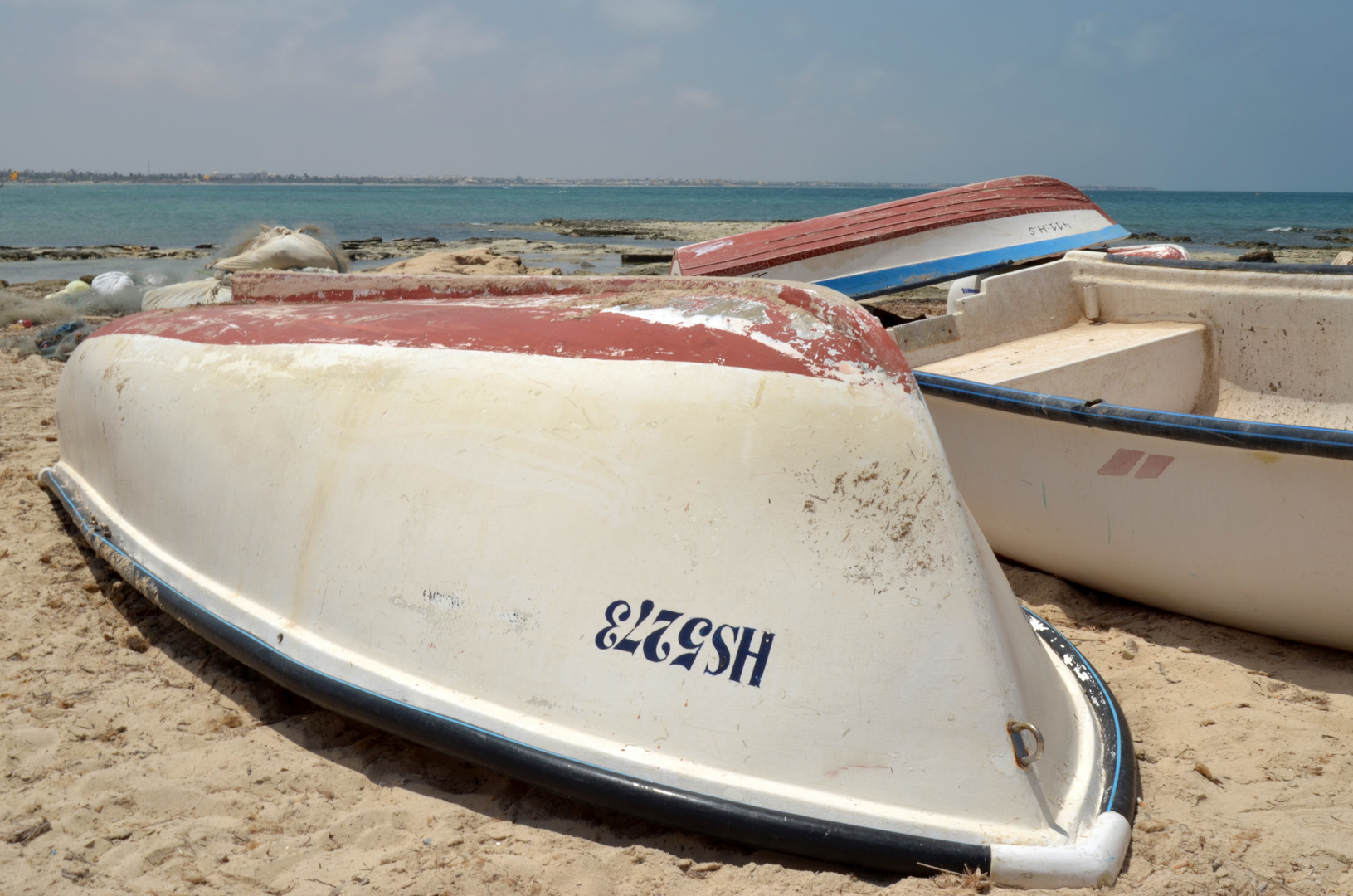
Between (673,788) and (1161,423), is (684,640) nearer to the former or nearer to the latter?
(673,788)

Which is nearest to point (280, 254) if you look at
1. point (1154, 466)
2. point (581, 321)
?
point (581, 321)

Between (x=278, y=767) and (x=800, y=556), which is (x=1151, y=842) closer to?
(x=800, y=556)

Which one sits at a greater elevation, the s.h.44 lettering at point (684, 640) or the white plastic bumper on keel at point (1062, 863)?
the s.h.44 lettering at point (684, 640)

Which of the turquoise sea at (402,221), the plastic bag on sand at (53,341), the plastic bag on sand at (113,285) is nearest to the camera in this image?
the plastic bag on sand at (53,341)

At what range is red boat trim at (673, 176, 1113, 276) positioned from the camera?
534cm

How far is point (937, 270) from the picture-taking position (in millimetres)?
5570

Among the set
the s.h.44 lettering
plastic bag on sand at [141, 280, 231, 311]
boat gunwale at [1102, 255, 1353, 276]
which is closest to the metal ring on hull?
the s.h.44 lettering

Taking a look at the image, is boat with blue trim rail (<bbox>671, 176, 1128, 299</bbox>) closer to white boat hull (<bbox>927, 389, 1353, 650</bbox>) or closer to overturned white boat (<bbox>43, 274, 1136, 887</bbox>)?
white boat hull (<bbox>927, 389, 1353, 650</bbox>)

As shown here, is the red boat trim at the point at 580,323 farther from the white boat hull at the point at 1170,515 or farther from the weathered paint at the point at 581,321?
the white boat hull at the point at 1170,515

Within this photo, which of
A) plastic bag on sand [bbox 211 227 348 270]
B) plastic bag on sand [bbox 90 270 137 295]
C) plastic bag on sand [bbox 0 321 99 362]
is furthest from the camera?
plastic bag on sand [bbox 90 270 137 295]

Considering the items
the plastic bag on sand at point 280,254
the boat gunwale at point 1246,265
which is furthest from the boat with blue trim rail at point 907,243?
the plastic bag on sand at point 280,254

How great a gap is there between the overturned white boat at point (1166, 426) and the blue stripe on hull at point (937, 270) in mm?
330

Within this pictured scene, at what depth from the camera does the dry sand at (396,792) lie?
2016 mm

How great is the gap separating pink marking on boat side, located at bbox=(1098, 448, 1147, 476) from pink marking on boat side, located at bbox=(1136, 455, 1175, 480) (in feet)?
0.10
